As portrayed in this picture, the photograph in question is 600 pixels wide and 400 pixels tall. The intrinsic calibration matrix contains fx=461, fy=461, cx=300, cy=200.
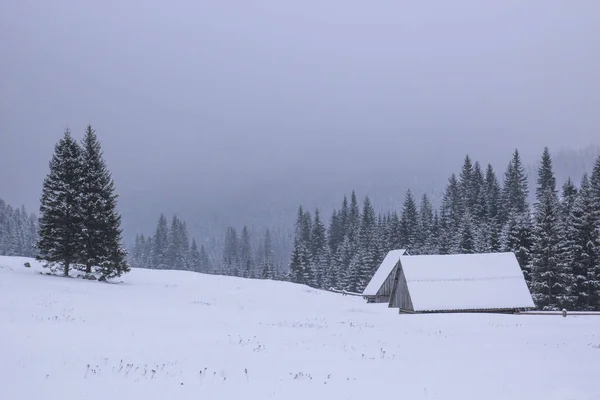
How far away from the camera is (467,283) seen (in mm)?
41844

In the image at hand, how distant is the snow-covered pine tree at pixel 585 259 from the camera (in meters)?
46.4

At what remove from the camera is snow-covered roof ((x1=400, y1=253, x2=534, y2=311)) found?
4028cm

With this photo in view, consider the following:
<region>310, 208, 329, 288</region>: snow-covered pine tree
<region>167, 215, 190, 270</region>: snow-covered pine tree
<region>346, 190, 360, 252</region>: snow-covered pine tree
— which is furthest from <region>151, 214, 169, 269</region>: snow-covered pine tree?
<region>346, 190, 360, 252</region>: snow-covered pine tree

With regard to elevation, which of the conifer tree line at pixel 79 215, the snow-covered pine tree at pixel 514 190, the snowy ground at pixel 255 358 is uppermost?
the snow-covered pine tree at pixel 514 190

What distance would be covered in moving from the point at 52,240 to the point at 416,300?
30.6m

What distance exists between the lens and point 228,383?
1042cm

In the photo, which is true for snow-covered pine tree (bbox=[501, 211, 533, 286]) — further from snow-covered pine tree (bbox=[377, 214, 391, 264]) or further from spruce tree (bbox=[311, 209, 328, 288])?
spruce tree (bbox=[311, 209, 328, 288])

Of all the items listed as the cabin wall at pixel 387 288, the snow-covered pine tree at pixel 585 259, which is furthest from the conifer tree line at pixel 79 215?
the snow-covered pine tree at pixel 585 259

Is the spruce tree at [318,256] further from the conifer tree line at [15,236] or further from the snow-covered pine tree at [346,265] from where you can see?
the conifer tree line at [15,236]

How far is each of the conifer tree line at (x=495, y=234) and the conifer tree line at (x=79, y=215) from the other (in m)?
41.9

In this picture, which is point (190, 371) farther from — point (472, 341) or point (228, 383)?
point (472, 341)

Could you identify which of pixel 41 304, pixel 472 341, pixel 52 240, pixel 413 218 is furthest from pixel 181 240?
pixel 472 341

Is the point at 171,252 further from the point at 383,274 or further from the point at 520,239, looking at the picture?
the point at 520,239

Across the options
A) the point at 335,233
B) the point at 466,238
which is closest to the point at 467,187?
the point at 466,238
